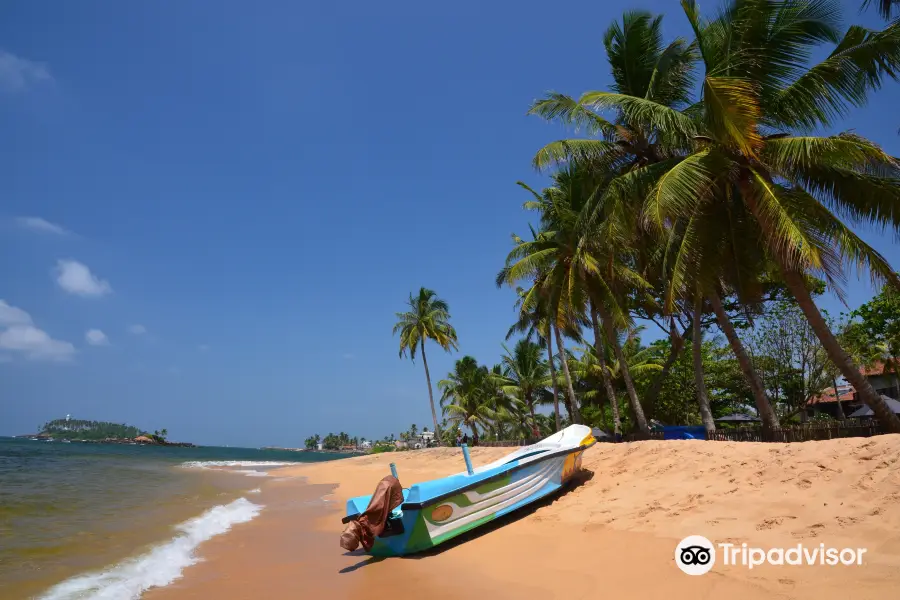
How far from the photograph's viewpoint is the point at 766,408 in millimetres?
11523

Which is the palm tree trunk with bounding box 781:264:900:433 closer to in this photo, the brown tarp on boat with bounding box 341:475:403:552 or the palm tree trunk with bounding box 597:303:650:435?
the palm tree trunk with bounding box 597:303:650:435

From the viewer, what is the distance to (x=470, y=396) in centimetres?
3881

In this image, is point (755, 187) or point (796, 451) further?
point (755, 187)

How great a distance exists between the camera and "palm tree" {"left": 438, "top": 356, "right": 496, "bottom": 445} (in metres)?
38.5

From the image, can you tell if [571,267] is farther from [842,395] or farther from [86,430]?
[86,430]

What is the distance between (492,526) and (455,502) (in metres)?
1.28

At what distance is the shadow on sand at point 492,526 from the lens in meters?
6.47

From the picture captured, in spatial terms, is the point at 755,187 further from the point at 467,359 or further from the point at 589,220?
the point at 467,359

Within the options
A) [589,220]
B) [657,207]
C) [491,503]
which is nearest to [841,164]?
[657,207]

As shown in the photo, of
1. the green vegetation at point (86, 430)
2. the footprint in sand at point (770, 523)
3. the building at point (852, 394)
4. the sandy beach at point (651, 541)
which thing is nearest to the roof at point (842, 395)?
the building at point (852, 394)

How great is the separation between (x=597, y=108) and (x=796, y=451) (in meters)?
7.78

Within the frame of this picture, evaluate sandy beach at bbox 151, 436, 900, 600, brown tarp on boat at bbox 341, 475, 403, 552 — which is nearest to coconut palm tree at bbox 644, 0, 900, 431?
sandy beach at bbox 151, 436, 900, 600

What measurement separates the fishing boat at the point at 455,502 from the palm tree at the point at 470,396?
30014 mm

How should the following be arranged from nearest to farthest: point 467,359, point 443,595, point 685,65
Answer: point 443,595 → point 685,65 → point 467,359
